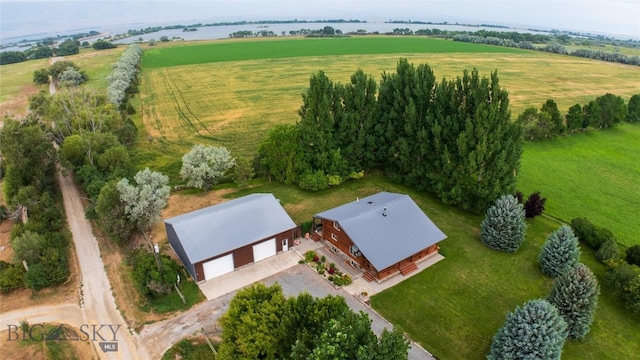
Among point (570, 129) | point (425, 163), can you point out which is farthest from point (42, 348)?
point (570, 129)

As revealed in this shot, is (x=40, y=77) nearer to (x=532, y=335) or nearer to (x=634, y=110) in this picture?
(x=532, y=335)

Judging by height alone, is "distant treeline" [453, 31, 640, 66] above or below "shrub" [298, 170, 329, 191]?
above

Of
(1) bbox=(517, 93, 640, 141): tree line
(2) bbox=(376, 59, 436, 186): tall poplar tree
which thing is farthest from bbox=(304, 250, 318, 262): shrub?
(1) bbox=(517, 93, 640, 141): tree line

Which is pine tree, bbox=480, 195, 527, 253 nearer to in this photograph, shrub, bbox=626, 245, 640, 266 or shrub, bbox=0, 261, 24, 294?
shrub, bbox=626, 245, 640, 266

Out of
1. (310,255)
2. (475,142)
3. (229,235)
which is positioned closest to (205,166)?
(229,235)

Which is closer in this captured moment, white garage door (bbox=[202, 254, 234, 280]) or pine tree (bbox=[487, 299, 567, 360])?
pine tree (bbox=[487, 299, 567, 360])

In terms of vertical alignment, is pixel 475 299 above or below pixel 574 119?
below
